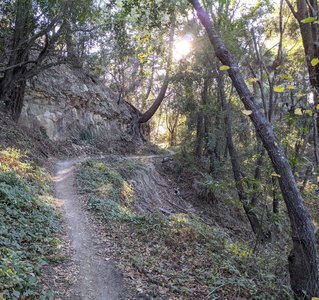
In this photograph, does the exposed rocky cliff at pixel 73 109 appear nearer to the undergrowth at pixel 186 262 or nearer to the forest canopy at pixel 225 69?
the forest canopy at pixel 225 69

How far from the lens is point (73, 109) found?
18.5 metres

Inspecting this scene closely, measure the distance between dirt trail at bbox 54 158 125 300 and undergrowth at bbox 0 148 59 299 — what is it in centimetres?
46

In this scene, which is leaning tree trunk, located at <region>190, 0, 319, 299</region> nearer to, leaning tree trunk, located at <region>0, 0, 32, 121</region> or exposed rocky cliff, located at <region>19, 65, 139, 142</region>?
leaning tree trunk, located at <region>0, 0, 32, 121</region>

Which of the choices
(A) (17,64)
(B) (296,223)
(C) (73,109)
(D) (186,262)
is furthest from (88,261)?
(C) (73,109)

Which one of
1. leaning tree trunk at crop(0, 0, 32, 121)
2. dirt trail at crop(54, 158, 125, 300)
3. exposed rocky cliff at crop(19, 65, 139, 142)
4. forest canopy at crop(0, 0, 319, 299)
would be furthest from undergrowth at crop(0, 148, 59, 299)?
exposed rocky cliff at crop(19, 65, 139, 142)

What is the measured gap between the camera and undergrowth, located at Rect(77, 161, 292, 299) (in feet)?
17.5

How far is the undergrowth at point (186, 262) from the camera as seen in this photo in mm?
5332

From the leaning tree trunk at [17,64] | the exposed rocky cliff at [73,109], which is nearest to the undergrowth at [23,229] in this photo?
the leaning tree trunk at [17,64]

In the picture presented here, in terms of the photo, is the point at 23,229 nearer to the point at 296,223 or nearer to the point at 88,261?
the point at 88,261

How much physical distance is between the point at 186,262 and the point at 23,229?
3220 millimetres

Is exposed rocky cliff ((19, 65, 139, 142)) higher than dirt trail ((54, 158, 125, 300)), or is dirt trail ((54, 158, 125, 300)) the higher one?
exposed rocky cliff ((19, 65, 139, 142))

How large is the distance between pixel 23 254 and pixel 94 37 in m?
9.63

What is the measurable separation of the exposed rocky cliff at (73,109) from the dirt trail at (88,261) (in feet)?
26.1

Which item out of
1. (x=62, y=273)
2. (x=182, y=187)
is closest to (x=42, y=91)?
(x=182, y=187)
